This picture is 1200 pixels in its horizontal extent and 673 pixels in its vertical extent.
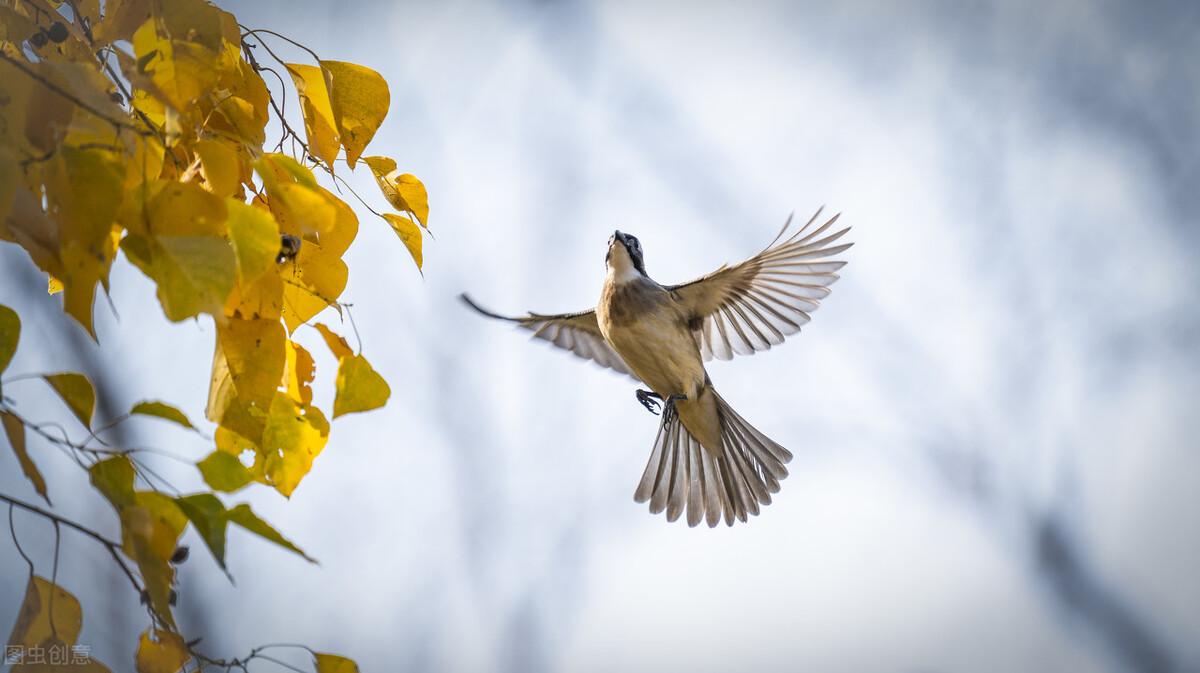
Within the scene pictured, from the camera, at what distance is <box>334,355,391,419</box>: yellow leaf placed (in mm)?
1438

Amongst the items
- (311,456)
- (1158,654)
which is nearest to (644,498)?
(311,456)

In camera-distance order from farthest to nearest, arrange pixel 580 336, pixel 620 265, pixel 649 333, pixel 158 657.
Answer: pixel 580 336 → pixel 620 265 → pixel 649 333 → pixel 158 657

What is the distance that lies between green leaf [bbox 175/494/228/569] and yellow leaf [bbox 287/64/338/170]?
2.36 ft

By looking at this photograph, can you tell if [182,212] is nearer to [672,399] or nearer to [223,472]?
[223,472]

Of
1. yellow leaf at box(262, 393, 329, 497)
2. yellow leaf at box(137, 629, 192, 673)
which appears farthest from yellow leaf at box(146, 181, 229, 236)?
yellow leaf at box(137, 629, 192, 673)

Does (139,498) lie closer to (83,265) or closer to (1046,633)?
(83,265)

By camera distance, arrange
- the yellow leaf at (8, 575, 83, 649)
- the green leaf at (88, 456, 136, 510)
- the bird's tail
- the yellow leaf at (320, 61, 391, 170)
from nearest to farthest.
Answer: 1. the green leaf at (88, 456, 136, 510)
2. the yellow leaf at (8, 575, 83, 649)
3. the yellow leaf at (320, 61, 391, 170)
4. the bird's tail

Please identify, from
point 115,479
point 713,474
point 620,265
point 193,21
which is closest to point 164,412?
point 115,479

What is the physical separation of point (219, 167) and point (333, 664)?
681 mm

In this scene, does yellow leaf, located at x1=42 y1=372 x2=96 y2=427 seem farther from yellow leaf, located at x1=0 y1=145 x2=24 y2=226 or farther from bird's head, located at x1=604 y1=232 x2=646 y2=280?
bird's head, located at x1=604 y1=232 x2=646 y2=280

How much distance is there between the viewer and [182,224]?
1222 millimetres

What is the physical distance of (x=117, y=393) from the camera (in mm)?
6453

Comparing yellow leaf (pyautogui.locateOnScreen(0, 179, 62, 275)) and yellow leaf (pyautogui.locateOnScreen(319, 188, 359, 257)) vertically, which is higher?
yellow leaf (pyautogui.locateOnScreen(319, 188, 359, 257))

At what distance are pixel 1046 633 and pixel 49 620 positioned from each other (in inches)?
307
